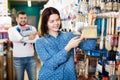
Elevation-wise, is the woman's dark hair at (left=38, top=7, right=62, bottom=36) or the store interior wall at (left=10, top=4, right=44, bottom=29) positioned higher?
the store interior wall at (left=10, top=4, right=44, bottom=29)

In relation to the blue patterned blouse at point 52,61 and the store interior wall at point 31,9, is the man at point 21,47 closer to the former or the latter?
the blue patterned blouse at point 52,61

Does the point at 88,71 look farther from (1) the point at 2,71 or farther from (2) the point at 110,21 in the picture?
(1) the point at 2,71

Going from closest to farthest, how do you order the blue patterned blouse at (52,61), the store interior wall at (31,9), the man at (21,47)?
the blue patterned blouse at (52,61) → the man at (21,47) → the store interior wall at (31,9)

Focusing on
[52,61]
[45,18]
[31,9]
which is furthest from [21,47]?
[31,9]

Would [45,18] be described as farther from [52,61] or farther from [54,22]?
[52,61]

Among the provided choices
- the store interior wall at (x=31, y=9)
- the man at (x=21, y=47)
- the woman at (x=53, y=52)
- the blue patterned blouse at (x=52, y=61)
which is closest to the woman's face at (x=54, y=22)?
the woman at (x=53, y=52)

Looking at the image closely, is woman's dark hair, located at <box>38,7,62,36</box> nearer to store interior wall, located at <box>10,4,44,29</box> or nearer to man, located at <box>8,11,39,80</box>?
man, located at <box>8,11,39,80</box>

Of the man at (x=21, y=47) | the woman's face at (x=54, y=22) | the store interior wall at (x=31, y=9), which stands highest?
the store interior wall at (x=31, y=9)

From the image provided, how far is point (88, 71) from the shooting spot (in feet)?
8.25

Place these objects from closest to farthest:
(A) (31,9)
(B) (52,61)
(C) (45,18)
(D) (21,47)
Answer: (B) (52,61), (C) (45,18), (D) (21,47), (A) (31,9)

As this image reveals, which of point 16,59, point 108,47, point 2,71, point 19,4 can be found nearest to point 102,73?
point 108,47

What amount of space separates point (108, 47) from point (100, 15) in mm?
329

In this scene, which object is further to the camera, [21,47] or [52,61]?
[21,47]

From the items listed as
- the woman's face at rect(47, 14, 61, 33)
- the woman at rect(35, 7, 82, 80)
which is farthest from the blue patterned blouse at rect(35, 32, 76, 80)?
the woman's face at rect(47, 14, 61, 33)
